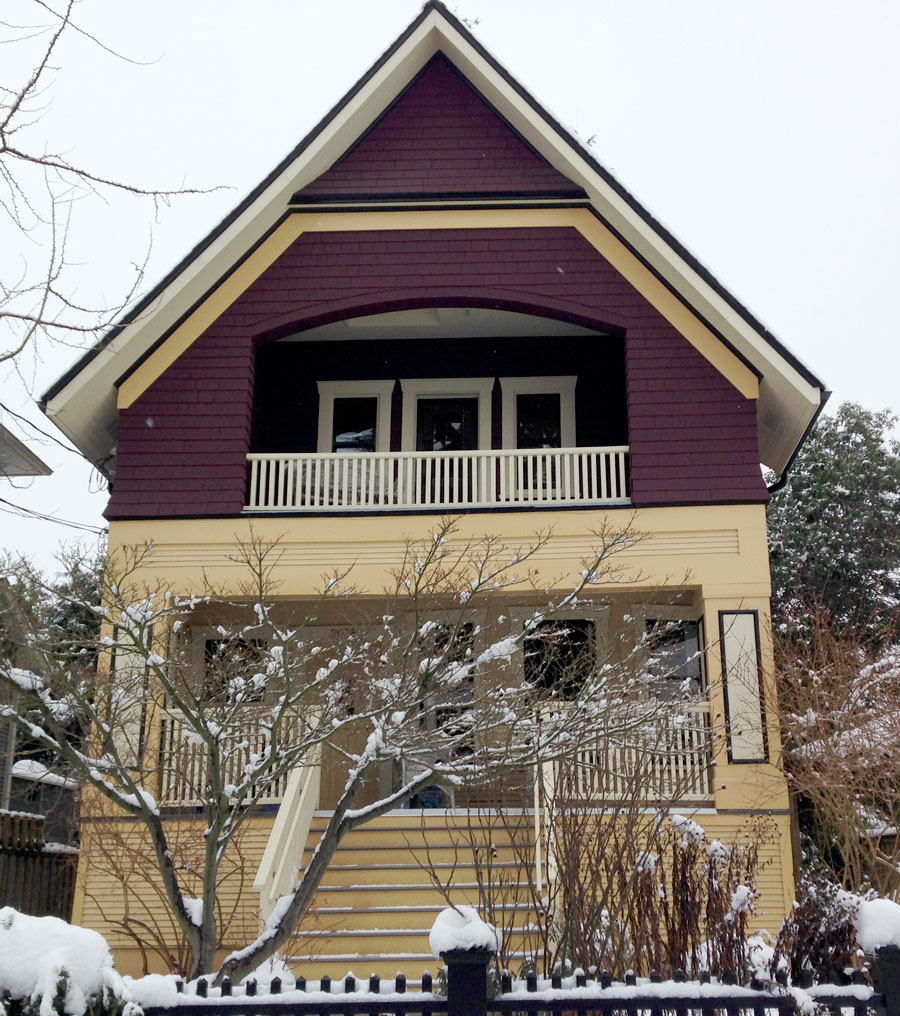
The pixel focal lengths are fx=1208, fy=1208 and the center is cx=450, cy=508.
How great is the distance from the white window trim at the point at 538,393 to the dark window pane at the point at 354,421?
71.1 inches

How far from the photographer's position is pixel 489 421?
16.4 m

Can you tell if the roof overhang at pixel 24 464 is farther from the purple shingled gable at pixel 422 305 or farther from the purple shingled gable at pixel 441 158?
the purple shingled gable at pixel 441 158

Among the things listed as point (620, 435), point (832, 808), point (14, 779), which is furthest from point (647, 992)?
point (14, 779)

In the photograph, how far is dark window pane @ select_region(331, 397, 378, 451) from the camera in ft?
54.5

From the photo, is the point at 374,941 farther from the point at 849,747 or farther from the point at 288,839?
the point at 849,747

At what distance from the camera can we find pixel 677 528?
13672 millimetres

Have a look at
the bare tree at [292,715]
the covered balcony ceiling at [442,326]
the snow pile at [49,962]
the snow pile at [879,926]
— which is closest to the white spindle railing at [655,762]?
the bare tree at [292,715]

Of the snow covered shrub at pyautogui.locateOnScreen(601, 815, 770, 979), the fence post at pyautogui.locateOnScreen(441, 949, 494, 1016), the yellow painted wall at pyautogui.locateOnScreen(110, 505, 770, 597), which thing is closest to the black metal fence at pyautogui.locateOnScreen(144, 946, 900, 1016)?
the fence post at pyautogui.locateOnScreen(441, 949, 494, 1016)

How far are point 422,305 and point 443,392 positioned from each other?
1.92 metres

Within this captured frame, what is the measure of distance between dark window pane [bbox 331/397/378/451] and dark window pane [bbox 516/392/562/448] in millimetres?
2004

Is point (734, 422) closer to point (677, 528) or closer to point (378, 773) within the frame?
point (677, 528)

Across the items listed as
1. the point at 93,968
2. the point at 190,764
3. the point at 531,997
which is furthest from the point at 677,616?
the point at 93,968

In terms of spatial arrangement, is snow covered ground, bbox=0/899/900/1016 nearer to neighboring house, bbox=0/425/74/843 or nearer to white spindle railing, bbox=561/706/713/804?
white spindle railing, bbox=561/706/713/804

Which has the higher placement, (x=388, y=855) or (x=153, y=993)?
(x=388, y=855)
